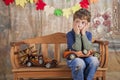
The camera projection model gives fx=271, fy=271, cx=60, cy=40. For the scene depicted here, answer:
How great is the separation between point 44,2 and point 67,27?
1.59 feet

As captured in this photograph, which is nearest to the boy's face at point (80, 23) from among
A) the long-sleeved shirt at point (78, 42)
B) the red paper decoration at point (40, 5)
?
the long-sleeved shirt at point (78, 42)

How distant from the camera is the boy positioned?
2953 millimetres

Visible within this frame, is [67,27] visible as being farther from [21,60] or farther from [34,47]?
[21,60]

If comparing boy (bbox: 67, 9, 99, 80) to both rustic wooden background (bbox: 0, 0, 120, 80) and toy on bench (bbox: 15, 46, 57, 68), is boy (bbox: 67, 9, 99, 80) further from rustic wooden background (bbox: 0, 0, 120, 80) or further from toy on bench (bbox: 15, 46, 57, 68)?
rustic wooden background (bbox: 0, 0, 120, 80)

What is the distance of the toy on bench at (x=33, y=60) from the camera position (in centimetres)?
336

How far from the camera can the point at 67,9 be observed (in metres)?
3.86

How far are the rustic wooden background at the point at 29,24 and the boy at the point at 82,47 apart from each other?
0.79 meters

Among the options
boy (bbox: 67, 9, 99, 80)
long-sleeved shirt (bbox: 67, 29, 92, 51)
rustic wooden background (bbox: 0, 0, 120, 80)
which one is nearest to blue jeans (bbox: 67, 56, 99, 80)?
boy (bbox: 67, 9, 99, 80)

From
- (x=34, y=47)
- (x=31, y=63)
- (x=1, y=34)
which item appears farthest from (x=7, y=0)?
(x=31, y=63)

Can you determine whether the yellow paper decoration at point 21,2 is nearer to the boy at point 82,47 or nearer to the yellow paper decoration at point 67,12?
the yellow paper decoration at point 67,12

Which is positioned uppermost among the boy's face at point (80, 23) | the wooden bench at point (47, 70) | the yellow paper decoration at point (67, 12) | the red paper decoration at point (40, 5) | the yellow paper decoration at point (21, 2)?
the yellow paper decoration at point (21, 2)

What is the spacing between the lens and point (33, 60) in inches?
135

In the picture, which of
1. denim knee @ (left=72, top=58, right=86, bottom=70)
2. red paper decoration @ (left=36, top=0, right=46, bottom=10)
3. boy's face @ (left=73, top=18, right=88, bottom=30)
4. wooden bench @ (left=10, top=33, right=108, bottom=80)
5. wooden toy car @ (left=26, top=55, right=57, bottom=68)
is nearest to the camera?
denim knee @ (left=72, top=58, right=86, bottom=70)

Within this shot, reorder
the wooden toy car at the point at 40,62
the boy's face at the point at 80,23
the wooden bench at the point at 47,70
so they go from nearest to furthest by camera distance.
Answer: the boy's face at the point at 80,23 → the wooden bench at the point at 47,70 → the wooden toy car at the point at 40,62
